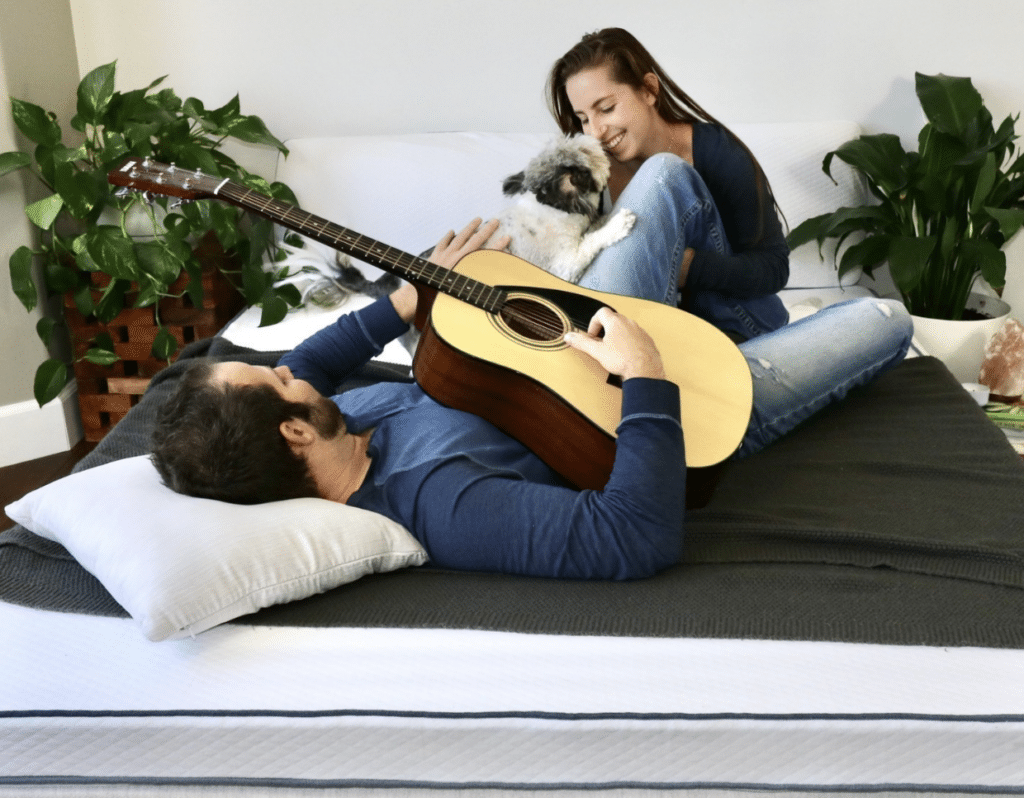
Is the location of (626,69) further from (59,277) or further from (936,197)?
(59,277)

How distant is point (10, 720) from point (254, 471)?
407 mm

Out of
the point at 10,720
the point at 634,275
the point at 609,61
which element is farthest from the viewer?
the point at 609,61

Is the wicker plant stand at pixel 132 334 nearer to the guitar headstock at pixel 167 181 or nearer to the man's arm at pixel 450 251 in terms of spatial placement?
the guitar headstock at pixel 167 181

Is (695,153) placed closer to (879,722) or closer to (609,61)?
(609,61)

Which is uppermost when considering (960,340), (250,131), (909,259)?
(250,131)

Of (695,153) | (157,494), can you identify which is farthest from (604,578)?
(695,153)

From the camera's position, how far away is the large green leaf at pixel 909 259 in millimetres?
2379

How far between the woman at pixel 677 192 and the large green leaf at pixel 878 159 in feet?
2.24

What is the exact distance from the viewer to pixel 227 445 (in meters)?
1.20

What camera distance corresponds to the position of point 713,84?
280cm

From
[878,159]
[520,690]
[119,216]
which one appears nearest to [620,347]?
[520,690]

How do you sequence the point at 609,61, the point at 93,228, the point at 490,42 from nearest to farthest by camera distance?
the point at 609,61, the point at 93,228, the point at 490,42

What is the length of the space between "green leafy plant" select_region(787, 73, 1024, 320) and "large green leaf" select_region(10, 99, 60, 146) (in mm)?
1982

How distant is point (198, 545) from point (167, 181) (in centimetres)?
76
